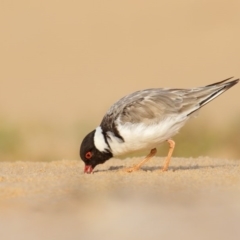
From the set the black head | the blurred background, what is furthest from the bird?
the blurred background

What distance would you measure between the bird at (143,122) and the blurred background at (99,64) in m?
3.38

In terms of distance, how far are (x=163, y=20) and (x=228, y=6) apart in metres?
2.44

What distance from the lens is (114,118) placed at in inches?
401

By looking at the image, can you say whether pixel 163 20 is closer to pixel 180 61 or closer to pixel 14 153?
pixel 180 61

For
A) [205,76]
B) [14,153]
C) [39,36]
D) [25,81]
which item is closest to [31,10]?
[39,36]

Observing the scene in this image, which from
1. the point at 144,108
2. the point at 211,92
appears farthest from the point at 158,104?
the point at 211,92

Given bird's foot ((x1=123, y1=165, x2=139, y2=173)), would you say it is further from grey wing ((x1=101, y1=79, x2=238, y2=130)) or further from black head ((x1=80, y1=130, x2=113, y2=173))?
grey wing ((x1=101, y1=79, x2=238, y2=130))

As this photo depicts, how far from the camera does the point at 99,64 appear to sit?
1083 inches

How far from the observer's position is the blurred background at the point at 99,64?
14.6 m

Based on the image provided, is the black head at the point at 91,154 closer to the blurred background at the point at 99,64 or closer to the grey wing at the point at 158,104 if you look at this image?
the grey wing at the point at 158,104

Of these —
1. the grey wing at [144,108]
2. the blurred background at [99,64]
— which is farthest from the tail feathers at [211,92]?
the blurred background at [99,64]

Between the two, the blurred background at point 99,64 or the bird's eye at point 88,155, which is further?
the blurred background at point 99,64

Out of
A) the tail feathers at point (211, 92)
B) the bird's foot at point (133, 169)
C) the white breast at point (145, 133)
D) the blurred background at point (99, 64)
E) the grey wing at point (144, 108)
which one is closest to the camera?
the white breast at point (145, 133)

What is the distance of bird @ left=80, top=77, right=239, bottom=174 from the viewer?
1001 centimetres
